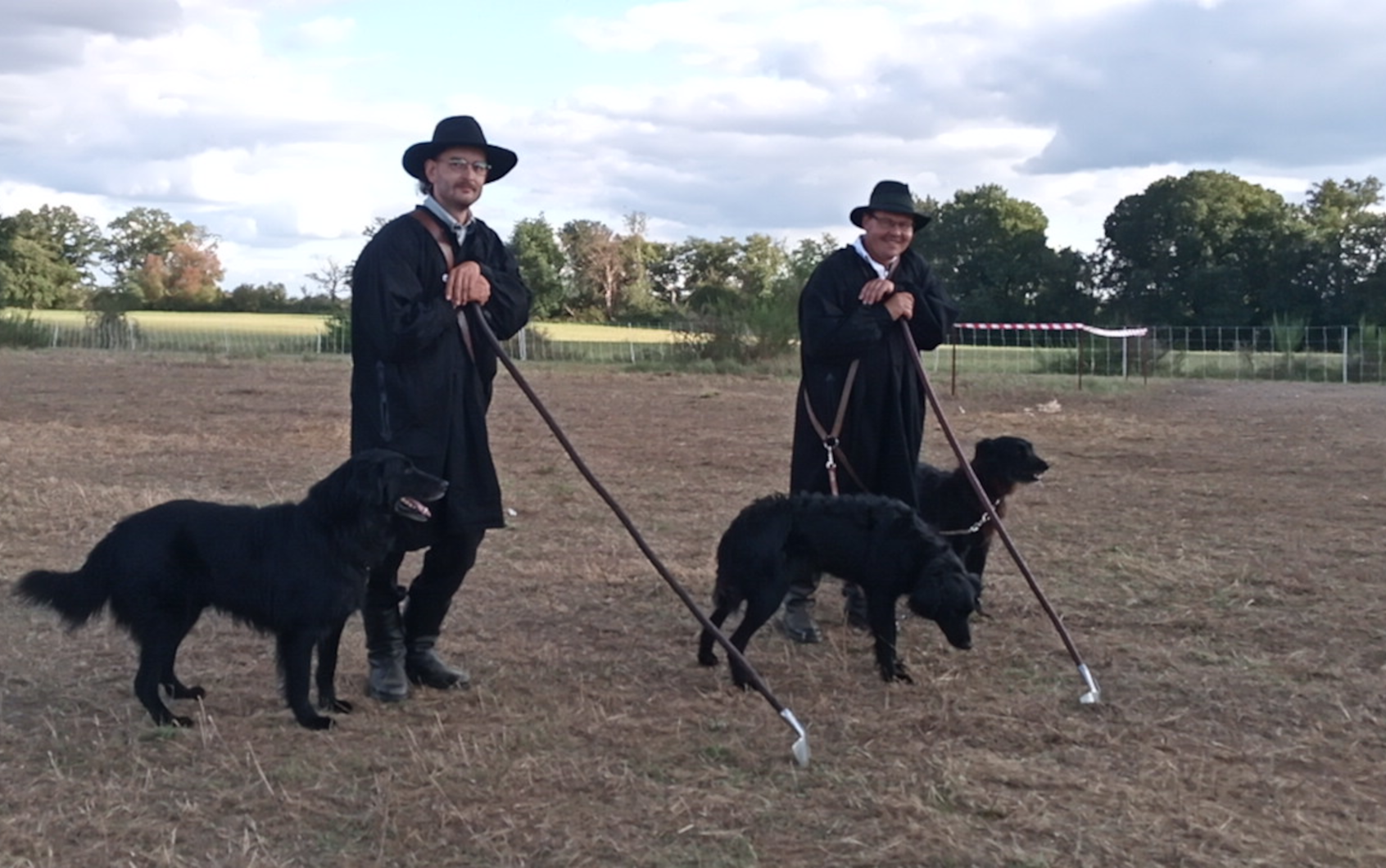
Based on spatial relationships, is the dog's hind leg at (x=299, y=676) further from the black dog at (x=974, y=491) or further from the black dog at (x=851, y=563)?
the black dog at (x=974, y=491)

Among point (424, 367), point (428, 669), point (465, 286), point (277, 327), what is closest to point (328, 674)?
point (428, 669)

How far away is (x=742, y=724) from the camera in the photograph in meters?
5.15

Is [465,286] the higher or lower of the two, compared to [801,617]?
higher

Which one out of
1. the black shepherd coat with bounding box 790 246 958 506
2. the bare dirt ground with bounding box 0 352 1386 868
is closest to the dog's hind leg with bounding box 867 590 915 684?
the bare dirt ground with bounding box 0 352 1386 868

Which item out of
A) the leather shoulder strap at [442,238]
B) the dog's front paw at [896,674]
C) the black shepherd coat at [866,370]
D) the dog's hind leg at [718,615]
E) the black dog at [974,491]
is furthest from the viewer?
the black dog at [974,491]

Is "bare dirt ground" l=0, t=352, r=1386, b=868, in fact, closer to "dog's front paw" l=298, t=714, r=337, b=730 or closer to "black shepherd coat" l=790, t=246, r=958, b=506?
"dog's front paw" l=298, t=714, r=337, b=730

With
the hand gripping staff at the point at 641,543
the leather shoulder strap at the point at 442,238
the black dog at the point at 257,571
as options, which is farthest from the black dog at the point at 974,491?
the black dog at the point at 257,571

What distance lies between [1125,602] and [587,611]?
266cm

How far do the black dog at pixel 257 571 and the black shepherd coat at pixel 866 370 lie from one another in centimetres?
209

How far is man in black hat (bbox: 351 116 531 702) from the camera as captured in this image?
527 cm

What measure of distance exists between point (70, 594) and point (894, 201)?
12.0 feet

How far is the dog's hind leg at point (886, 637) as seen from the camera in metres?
5.77

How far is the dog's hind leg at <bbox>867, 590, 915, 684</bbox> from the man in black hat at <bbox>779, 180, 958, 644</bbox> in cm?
62

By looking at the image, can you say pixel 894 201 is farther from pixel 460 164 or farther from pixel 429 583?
pixel 429 583
